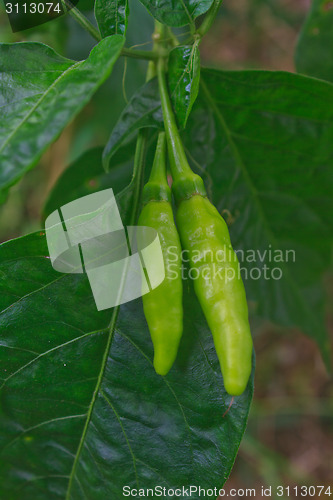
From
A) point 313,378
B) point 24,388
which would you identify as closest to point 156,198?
point 24,388

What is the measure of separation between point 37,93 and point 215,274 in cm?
29

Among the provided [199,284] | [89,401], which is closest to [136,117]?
[199,284]

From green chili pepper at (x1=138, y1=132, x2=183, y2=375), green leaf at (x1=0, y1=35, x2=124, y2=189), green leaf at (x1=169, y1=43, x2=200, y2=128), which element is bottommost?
green chili pepper at (x1=138, y1=132, x2=183, y2=375)

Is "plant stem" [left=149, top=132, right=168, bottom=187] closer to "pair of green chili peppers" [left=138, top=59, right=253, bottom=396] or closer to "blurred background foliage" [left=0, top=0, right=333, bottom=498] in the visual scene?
"pair of green chili peppers" [left=138, top=59, right=253, bottom=396]

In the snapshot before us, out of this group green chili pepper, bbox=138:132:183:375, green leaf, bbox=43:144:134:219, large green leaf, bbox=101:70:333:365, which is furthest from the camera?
→ green leaf, bbox=43:144:134:219

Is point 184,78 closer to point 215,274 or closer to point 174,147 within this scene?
point 174,147

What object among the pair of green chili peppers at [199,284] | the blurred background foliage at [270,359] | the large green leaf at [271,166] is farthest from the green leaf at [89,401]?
the blurred background foliage at [270,359]

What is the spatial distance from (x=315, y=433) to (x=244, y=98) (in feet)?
5.35

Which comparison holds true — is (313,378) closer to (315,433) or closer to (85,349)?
(315,433)

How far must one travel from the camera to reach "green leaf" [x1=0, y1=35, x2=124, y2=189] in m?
0.44

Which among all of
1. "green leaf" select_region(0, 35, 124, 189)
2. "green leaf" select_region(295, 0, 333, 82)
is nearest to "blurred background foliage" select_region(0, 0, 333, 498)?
"green leaf" select_region(295, 0, 333, 82)

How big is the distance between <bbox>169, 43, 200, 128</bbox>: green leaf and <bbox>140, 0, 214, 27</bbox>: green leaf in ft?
0.11

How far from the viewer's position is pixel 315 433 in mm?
1992

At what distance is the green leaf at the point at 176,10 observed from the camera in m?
0.62
